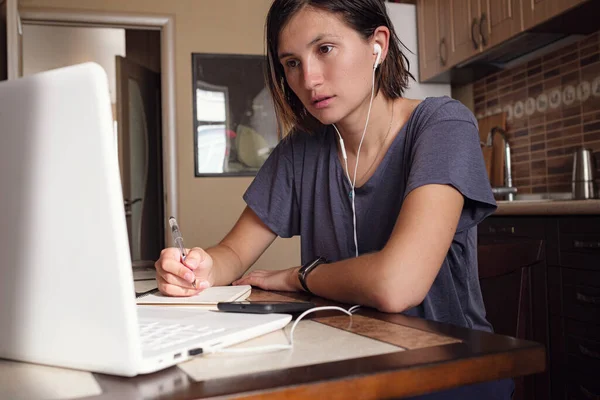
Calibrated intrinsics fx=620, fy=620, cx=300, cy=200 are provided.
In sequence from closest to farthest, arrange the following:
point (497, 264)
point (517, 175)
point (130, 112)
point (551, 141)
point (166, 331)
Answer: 1. point (166, 331)
2. point (497, 264)
3. point (551, 141)
4. point (517, 175)
5. point (130, 112)

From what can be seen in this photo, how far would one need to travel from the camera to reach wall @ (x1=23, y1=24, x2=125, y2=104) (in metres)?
6.71

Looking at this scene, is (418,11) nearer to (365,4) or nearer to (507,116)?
(507,116)

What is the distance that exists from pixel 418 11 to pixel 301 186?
3.01 metres

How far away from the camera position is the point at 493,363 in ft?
1.94

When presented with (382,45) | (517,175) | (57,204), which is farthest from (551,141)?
(57,204)

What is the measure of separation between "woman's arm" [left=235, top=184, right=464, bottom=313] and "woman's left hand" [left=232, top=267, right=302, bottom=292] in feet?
0.23

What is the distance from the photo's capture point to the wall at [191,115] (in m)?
4.19

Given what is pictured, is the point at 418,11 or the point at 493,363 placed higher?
the point at 418,11

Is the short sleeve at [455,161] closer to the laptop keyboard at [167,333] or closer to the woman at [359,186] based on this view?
the woman at [359,186]

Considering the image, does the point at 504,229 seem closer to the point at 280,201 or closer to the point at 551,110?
the point at 551,110

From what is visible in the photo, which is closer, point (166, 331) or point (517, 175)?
point (166, 331)

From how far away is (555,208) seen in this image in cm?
232

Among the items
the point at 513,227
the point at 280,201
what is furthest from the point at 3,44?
the point at 513,227

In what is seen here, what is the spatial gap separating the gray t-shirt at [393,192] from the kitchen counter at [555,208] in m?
1.09
